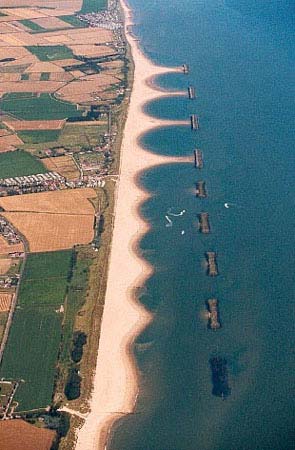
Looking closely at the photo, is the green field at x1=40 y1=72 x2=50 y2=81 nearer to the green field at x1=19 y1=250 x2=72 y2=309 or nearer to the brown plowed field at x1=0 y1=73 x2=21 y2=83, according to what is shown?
the brown plowed field at x1=0 y1=73 x2=21 y2=83

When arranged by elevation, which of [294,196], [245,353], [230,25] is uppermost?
[230,25]

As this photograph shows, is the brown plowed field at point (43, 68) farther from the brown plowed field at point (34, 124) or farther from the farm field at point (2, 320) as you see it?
the farm field at point (2, 320)

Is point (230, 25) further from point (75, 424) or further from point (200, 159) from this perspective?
point (75, 424)

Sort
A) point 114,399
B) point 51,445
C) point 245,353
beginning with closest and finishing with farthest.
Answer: point 51,445, point 114,399, point 245,353

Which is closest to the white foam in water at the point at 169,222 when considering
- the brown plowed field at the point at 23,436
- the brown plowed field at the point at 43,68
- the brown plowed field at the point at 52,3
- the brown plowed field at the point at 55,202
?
the brown plowed field at the point at 55,202

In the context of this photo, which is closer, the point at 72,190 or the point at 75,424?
the point at 75,424

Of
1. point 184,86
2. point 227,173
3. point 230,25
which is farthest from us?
point 230,25

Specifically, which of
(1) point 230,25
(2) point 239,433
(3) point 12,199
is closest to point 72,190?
(3) point 12,199
